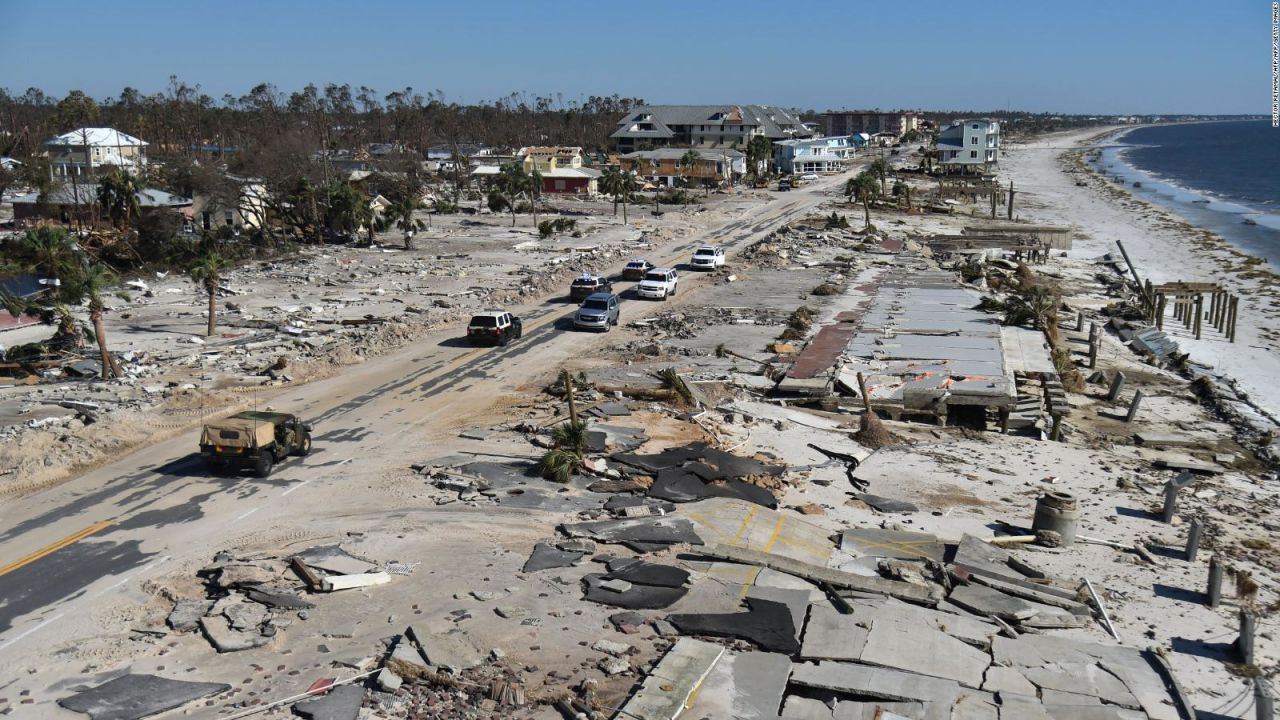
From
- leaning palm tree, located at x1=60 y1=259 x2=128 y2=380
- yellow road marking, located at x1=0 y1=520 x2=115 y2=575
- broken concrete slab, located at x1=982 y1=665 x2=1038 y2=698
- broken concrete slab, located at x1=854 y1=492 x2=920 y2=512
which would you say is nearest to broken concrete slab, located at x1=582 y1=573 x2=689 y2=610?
broken concrete slab, located at x1=982 y1=665 x2=1038 y2=698

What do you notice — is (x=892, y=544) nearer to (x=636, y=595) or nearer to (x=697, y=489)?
(x=697, y=489)

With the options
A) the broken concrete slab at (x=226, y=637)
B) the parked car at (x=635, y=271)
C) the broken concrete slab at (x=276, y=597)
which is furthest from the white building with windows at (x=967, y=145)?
the broken concrete slab at (x=226, y=637)

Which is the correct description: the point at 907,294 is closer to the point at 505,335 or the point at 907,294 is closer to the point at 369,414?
the point at 505,335

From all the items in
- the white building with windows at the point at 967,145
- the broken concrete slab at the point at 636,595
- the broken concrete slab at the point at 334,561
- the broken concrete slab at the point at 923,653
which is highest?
the white building with windows at the point at 967,145

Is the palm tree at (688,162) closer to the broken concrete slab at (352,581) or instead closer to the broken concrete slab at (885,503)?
the broken concrete slab at (885,503)

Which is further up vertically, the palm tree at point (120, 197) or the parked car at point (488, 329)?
the palm tree at point (120, 197)
